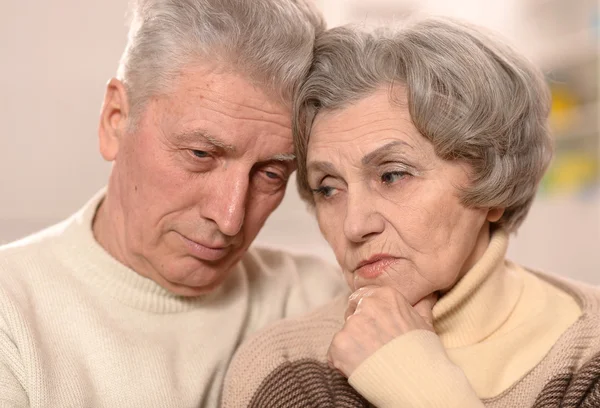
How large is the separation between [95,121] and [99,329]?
2104 millimetres

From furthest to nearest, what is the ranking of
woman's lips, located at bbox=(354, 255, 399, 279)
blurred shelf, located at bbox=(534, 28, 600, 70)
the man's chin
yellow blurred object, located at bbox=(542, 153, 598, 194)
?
1. yellow blurred object, located at bbox=(542, 153, 598, 194)
2. blurred shelf, located at bbox=(534, 28, 600, 70)
3. the man's chin
4. woman's lips, located at bbox=(354, 255, 399, 279)

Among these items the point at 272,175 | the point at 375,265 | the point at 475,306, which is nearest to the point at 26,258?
the point at 272,175

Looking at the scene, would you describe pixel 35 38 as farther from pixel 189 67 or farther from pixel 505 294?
pixel 505 294

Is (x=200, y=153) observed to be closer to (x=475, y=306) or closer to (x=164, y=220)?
(x=164, y=220)

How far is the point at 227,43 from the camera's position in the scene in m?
1.67

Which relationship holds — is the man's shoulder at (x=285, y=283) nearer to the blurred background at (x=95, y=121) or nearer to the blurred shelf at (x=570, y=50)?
the blurred background at (x=95, y=121)

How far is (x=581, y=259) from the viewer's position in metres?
4.15

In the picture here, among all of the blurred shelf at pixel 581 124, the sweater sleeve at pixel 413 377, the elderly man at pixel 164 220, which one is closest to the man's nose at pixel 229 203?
the elderly man at pixel 164 220

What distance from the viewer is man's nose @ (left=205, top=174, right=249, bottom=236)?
1677 mm

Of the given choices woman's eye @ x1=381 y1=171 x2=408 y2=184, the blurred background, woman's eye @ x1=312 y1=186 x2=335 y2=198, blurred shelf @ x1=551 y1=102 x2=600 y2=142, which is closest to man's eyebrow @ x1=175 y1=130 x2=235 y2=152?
woman's eye @ x1=312 y1=186 x2=335 y2=198

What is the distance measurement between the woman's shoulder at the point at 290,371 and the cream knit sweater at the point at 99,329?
0.50 ft

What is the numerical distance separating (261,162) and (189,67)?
270 millimetres

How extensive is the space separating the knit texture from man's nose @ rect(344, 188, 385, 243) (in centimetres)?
24

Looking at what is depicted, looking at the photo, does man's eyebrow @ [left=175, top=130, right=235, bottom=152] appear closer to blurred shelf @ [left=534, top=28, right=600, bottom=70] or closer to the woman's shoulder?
the woman's shoulder
